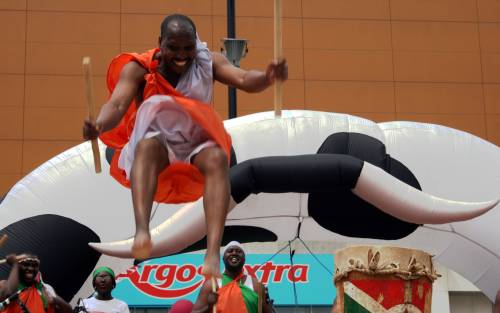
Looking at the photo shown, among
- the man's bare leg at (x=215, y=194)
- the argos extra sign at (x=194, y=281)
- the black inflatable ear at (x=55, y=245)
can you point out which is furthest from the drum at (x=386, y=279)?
the argos extra sign at (x=194, y=281)

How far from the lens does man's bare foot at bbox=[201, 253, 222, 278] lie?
4.22 metres

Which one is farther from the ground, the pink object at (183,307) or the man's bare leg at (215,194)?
the man's bare leg at (215,194)

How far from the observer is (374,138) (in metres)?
7.84

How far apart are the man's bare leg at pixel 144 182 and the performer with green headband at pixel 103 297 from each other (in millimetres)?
3319

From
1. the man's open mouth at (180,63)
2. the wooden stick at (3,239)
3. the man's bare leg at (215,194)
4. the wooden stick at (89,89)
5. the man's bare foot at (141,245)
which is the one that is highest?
the man's open mouth at (180,63)

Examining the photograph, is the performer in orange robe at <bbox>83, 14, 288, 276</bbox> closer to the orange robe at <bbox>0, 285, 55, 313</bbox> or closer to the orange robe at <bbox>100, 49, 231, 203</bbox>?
the orange robe at <bbox>100, 49, 231, 203</bbox>

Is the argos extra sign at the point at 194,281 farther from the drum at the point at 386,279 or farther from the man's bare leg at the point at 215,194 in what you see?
the man's bare leg at the point at 215,194

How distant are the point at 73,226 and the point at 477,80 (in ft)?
32.9

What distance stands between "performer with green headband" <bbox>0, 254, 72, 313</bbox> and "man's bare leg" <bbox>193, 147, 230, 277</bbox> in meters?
2.90

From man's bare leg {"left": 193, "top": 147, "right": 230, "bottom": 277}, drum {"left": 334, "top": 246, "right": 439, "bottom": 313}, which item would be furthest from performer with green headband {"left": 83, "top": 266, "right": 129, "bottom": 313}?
man's bare leg {"left": 193, "top": 147, "right": 230, "bottom": 277}

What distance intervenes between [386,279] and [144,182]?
3133 millimetres

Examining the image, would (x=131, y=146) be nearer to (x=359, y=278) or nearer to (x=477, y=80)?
(x=359, y=278)

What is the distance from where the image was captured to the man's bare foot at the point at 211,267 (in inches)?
166

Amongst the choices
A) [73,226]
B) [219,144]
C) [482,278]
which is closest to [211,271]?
[219,144]
